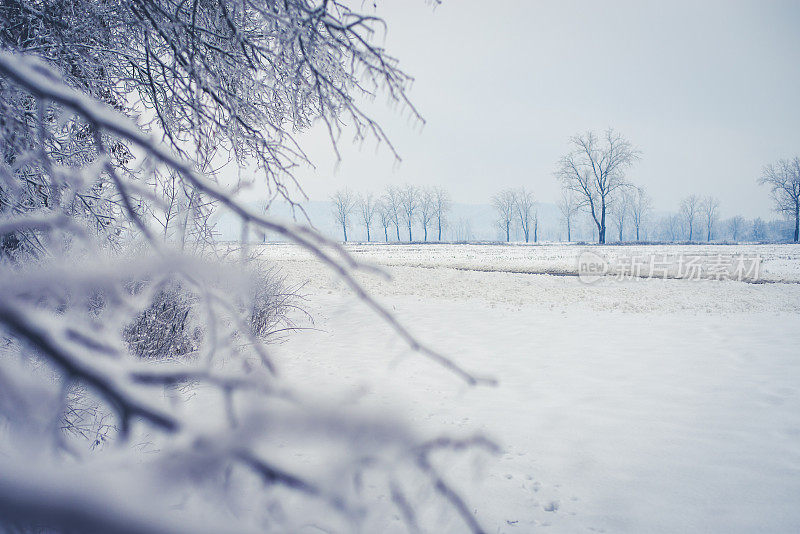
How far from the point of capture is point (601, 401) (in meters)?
4.20

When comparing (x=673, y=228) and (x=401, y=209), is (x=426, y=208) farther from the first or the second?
(x=673, y=228)

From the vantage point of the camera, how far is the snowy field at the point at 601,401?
244 centimetres

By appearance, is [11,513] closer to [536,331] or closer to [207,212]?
[207,212]

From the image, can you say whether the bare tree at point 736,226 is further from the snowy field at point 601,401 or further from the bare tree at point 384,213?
the snowy field at point 601,401

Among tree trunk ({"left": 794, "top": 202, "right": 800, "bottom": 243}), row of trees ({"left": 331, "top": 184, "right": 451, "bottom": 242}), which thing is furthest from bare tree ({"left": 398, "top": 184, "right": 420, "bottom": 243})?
tree trunk ({"left": 794, "top": 202, "right": 800, "bottom": 243})

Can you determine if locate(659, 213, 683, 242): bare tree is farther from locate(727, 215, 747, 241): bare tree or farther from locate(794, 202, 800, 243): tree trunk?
locate(794, 202, 800, 243): tree trunk

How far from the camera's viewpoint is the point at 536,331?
7.70 m

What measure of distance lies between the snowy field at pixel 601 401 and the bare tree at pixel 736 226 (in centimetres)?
11383

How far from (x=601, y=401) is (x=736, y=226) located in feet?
408

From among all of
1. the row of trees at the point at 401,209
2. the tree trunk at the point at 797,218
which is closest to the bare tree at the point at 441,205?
the row of trees at the point at 401,209

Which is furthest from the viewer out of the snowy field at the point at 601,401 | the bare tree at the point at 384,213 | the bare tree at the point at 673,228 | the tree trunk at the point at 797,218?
the bare tree at the point at 673,228

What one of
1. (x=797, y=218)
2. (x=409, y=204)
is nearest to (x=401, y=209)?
(x=409, y=204)

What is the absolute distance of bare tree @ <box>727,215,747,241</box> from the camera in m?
97.9

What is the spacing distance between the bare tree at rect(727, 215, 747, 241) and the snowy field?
11383 cm
